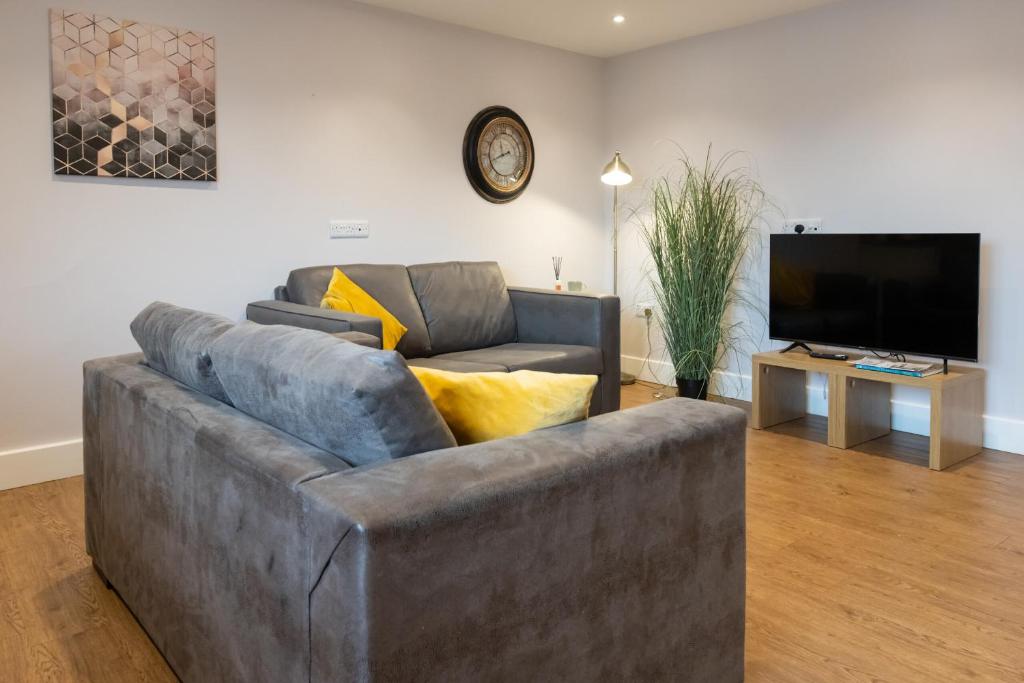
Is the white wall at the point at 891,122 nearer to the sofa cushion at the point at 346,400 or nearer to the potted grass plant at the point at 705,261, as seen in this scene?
the potted grass plant at the point at 705,261

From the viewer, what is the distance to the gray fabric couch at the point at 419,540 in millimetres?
1156

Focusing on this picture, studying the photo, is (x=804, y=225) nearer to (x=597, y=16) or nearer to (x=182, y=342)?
(x=597, y=16)

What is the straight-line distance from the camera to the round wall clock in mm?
4820

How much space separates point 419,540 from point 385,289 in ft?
10.1

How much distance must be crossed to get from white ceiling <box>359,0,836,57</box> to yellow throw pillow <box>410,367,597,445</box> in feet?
10.7

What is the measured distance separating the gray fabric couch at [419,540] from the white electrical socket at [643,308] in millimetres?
3798

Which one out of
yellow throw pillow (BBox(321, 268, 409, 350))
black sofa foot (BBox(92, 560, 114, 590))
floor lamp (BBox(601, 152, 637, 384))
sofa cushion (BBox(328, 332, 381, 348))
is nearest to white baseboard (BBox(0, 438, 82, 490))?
black sofa foot (BBox(92, 560, 114, 590))

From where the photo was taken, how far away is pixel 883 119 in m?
4.10

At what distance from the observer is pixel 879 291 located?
390cm

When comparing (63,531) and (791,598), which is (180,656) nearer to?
(63,531)

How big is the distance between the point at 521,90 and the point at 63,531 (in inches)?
146

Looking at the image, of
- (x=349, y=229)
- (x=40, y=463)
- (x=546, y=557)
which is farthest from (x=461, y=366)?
(x=546, y=557)

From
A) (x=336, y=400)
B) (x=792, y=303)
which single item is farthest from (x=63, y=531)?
(x=792, y=303)

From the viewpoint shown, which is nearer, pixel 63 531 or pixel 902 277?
pixel 63 531
